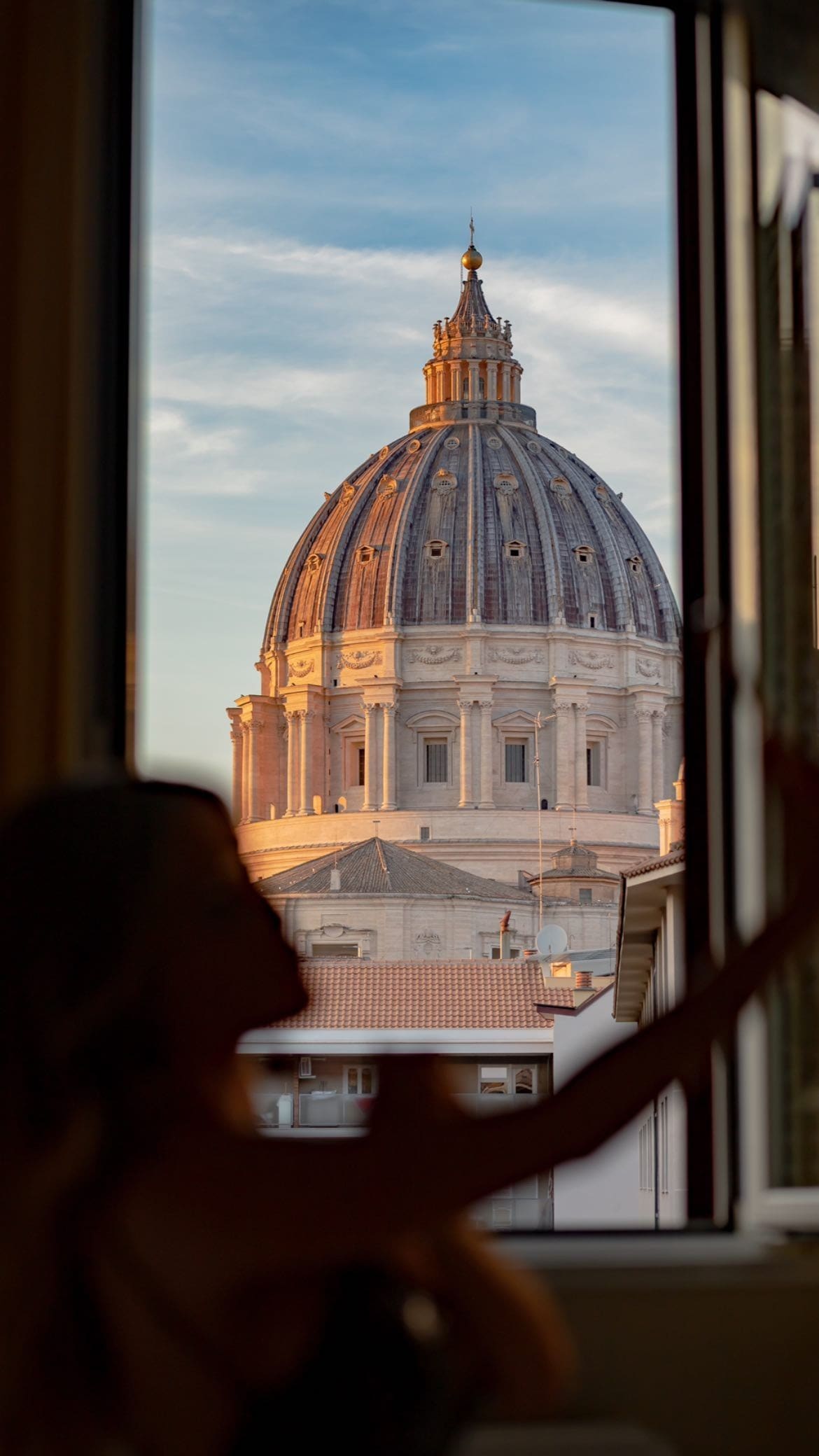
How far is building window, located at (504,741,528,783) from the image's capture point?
39.5m

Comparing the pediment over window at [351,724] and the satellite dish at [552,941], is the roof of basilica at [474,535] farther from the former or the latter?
the satellite dish at [552,941]

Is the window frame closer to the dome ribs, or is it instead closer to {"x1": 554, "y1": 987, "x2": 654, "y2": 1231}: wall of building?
{"x1": 554, "y1": 987, "x2": 654, "y2": 1231}: wall of building

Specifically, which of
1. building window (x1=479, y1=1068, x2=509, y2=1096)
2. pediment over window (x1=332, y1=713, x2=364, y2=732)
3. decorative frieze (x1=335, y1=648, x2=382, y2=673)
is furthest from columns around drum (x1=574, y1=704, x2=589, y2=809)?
building window (x1=479, y1=1068, x2=509, y2=1096)

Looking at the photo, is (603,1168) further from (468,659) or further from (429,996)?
(468,659)

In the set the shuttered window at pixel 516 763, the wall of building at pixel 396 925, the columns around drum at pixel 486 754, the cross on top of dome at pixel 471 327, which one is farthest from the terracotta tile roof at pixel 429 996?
the cross on top of dome at pixel 471 327

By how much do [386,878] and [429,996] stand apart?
1114 cm

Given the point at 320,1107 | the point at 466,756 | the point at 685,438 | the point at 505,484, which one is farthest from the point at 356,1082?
the point at 505,484

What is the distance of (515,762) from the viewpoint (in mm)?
39656

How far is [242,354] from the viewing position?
15.5 m

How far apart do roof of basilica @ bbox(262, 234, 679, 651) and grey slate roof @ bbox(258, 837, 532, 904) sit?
8874 millimetres

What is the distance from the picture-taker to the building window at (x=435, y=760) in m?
39.9

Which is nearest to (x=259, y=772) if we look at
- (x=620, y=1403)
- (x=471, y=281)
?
(x=471, y=281)

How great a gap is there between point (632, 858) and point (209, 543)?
1360 inches

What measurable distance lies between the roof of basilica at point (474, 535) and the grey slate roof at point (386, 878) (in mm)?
8874
